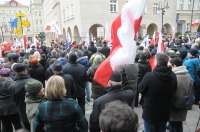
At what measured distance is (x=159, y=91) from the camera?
3004 mm

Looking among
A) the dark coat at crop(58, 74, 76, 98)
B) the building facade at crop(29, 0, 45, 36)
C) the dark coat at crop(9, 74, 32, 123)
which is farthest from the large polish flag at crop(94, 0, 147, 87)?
the building facade at crop(29, 0, 45, 36)

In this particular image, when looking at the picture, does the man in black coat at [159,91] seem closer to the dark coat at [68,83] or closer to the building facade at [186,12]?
the dark coat at [68,83]

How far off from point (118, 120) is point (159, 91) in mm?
1802

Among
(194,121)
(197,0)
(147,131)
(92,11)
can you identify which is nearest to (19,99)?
(147,131)

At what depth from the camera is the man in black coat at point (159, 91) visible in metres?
2.98

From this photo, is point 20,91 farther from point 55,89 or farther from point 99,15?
point 99,15

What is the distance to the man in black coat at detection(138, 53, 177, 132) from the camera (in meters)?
2.98

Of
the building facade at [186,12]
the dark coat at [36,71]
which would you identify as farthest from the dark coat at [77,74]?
the building facade at [186,12]

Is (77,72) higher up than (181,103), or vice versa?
(77,72)

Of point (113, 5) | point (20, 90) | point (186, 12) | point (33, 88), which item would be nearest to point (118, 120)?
point (33, 88)

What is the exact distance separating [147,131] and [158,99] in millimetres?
689

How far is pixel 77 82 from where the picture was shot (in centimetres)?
462

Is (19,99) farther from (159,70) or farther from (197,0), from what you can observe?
(197,0)

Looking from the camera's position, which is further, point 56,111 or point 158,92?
point 158,92
